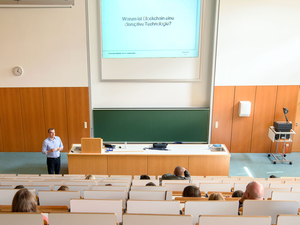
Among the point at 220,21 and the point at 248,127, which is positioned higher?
the point at 220,21

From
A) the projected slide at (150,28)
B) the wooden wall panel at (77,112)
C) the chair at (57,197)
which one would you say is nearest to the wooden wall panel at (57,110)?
the wooden wall panel at (77,112)

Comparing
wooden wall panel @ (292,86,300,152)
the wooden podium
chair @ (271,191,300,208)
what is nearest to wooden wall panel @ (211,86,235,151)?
wooden wall panel @ (292,86,300,152)

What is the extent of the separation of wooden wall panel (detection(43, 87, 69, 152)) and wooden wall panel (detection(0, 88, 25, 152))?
36.2 inches

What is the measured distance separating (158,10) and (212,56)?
7.35ft

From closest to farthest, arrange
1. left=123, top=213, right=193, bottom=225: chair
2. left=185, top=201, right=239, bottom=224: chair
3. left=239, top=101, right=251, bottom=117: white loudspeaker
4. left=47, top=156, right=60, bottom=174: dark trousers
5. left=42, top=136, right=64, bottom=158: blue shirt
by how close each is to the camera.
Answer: left=123, top=213, right=193, bottom=225: chair → left=185, top=201, right=239, bottom=224: chair → left=42, top=136, right=64, bottom=158: blue shirt → left=47, top=156, right=60, bottom=174: dark trousers → left=239, top=101, right=251, bottom=117: white loudspeaker

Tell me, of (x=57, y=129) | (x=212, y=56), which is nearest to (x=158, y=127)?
(x=212, y=56)

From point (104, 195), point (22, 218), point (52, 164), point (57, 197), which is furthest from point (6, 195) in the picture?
point (52, 164)

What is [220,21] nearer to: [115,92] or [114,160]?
[115,92]

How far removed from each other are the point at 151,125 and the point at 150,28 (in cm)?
315

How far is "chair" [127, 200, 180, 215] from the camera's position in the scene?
2904 millimetres

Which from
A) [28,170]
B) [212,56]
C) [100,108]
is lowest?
[28,170]

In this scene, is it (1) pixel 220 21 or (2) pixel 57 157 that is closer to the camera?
(2) pixel 57 157

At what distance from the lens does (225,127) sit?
8.47 meters

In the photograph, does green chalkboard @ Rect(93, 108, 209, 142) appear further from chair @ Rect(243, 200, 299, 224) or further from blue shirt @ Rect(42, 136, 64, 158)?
chair @ Rect(243, 200, 299, 224)
